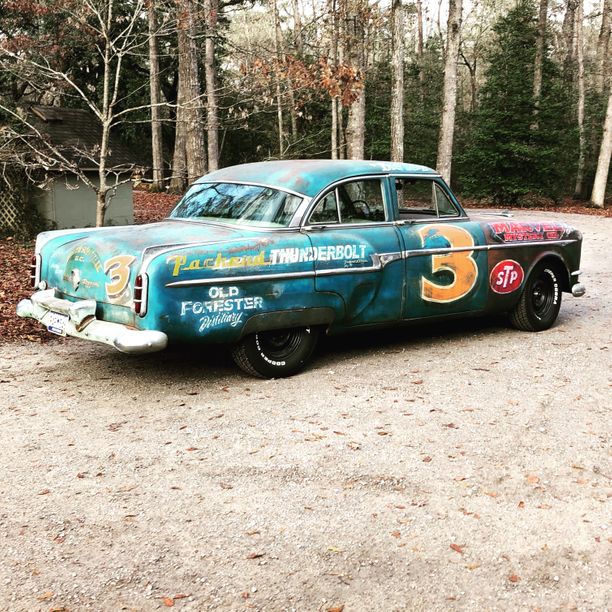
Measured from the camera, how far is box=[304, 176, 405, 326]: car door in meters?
6.03

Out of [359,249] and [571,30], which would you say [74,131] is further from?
[571,30]

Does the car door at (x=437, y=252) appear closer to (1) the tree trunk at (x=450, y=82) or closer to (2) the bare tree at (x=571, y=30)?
(1) the tree trunk at (x=450, y=82)

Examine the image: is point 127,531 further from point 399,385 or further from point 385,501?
point 399,385

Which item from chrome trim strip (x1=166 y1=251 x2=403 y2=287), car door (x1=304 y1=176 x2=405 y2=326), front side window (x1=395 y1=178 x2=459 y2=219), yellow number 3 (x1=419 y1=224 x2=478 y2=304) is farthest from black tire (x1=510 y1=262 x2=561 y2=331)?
chrome trim strip (x1=166 y1=251 x2=403 y2=287)

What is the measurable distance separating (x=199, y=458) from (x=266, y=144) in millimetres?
32009

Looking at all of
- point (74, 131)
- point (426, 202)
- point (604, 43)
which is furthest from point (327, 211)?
point (604, 43)

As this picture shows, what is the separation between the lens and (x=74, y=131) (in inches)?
703

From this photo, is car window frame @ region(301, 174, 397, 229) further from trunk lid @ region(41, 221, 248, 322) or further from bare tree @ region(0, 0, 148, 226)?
bare tree @ region(0, 0, 148, 226)

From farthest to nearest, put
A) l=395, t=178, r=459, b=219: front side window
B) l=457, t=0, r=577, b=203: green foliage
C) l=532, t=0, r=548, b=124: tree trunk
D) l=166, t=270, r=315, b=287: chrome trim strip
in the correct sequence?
l=532, t=0, r=548, b=124: tree trunk → l=457, t=0, r=577, b=203: green foliage → l=395, t=178, r=459, b=219: front side window → l=166, t=270, r=315, b=287: chrome trim strip

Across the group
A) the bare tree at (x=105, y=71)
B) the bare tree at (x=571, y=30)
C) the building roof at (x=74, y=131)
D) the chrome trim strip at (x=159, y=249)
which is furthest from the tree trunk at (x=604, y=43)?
the chrome trim strip at (x=159, y=249)

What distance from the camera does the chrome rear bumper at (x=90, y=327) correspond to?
16.6 feet

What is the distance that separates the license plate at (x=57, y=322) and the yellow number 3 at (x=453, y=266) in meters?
3.18

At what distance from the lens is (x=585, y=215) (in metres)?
25.0

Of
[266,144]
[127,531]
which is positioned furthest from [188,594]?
[266,144]
